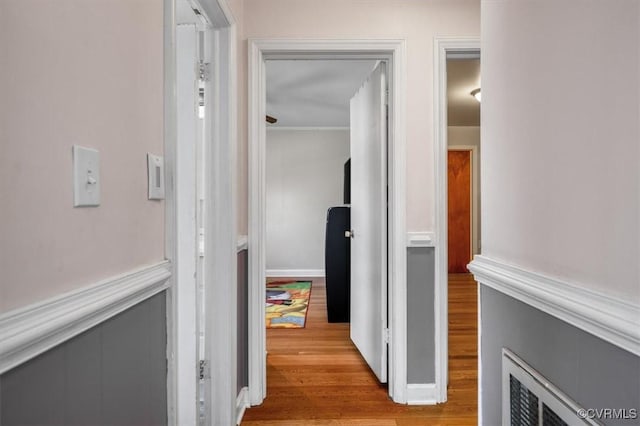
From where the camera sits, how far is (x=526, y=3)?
953 mm

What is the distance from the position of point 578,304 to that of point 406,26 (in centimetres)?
179

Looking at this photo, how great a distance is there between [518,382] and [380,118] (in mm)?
1606

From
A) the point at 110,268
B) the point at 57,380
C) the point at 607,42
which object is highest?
the point at 607,42

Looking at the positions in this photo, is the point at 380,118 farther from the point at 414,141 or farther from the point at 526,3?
the point at 526,3

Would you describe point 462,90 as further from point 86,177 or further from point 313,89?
point 86,177

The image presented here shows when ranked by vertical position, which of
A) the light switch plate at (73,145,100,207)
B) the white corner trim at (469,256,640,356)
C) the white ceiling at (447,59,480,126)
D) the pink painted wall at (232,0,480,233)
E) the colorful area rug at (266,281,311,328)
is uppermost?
the white ceiling at (447,59,480,126)

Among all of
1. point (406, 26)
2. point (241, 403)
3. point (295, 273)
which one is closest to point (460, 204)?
point (295, 273)

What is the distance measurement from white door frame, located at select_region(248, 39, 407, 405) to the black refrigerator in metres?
1.38

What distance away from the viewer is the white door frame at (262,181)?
205 centimetres

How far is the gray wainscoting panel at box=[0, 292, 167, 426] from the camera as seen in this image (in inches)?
21.3

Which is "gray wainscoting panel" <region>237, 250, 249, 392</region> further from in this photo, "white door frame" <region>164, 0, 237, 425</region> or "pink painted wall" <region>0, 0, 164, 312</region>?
"pink painted wall" <region>0, 0, 164, 312</region>

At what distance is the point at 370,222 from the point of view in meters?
2.46

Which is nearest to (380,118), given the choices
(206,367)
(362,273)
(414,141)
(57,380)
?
(414,141)

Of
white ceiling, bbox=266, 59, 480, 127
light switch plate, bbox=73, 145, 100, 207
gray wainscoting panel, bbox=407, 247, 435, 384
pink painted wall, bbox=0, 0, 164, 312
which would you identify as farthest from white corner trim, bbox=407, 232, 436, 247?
light switch plate, bbox=73, 145, 100, 207
